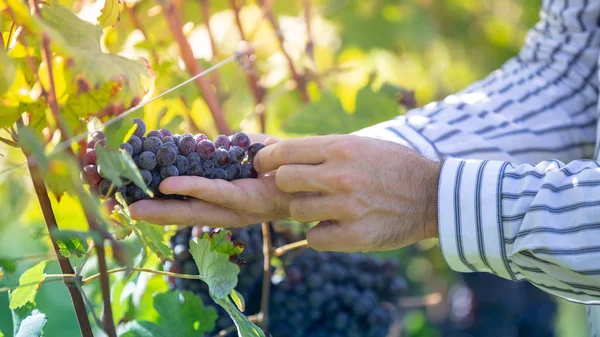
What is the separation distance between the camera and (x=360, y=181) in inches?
32.6

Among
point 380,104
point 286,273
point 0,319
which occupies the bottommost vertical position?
point 0,319

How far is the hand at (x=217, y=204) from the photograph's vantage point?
748mm

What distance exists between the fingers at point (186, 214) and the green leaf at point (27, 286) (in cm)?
12

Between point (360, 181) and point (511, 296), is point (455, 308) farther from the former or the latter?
point (360, 181)

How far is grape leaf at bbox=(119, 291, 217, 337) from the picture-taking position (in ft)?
2.81

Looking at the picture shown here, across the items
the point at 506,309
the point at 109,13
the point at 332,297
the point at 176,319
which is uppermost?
the point at 109,13

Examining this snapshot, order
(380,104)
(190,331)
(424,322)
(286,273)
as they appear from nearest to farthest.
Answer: (190,331)
(286,273)
(380,104)
(424,322)

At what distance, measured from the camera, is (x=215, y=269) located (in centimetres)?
69

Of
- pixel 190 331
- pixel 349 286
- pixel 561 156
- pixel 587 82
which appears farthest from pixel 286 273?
pixel 587 82

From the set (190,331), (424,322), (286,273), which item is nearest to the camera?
(190,331)

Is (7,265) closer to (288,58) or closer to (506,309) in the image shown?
(288,58)

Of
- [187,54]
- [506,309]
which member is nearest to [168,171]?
[187,54]

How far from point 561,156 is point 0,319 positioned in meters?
1.14

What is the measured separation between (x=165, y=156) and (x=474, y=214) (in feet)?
1.33
